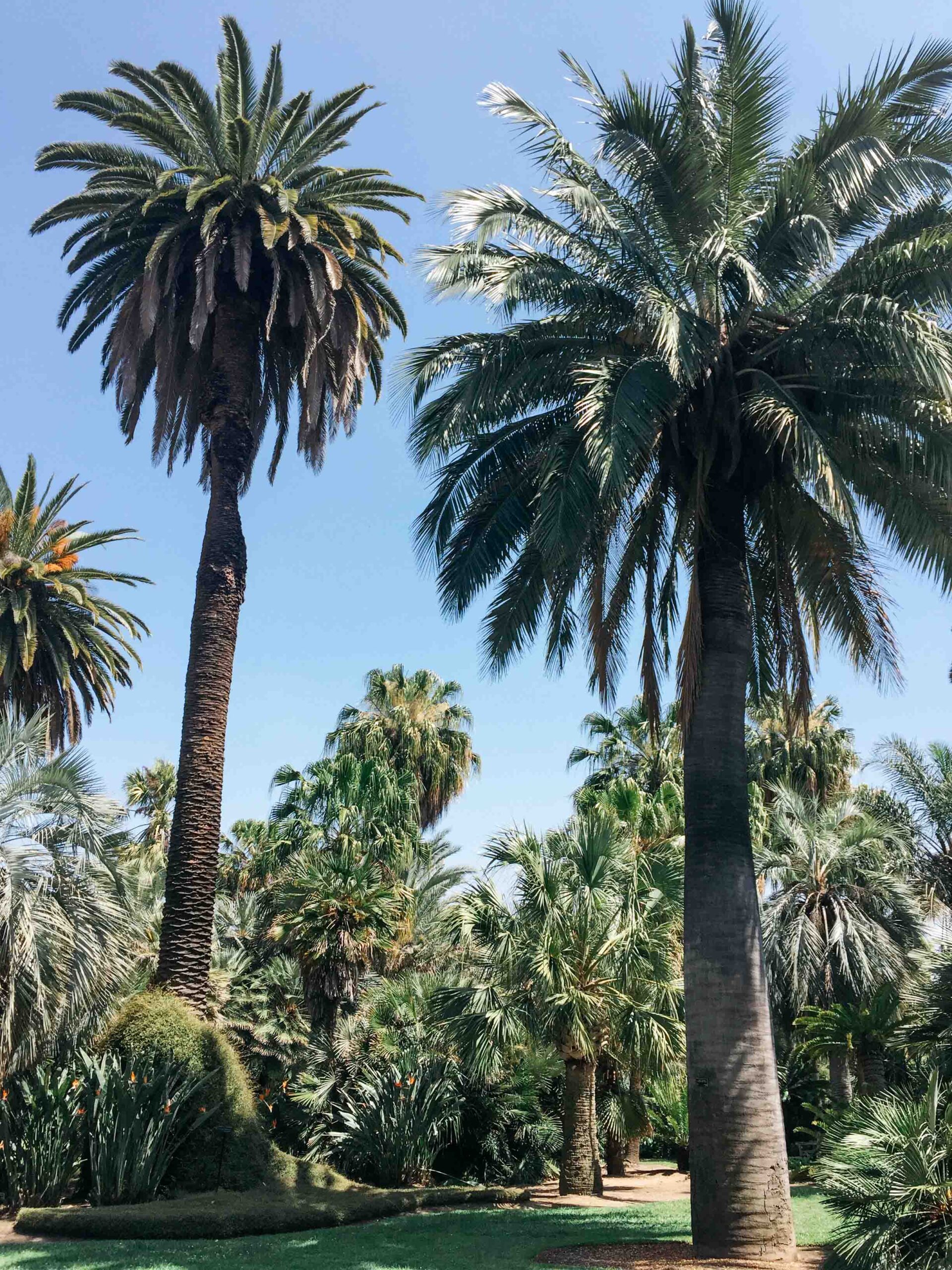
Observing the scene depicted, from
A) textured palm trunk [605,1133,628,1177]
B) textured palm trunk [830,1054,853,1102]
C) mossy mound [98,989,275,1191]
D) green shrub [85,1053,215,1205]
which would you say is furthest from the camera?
textured palm trunk [605,1133,628,1177]

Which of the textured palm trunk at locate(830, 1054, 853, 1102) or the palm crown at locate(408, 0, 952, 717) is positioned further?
the textured palm trunk at locate(830, 1054, 853, 1102)

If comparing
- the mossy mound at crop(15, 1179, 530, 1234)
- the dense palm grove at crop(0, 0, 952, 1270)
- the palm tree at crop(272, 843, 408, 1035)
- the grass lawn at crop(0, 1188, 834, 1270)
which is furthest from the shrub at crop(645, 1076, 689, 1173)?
the mossy mound at crop(15, 1179, 530, 1234)

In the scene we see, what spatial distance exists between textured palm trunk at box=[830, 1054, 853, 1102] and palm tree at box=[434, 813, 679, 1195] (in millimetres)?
6371

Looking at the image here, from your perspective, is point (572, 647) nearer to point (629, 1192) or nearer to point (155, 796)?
point (629, 1192)

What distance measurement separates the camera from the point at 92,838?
13719 mm

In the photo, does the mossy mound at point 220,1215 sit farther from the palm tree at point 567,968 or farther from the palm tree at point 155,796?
the palm tree at point 155,796

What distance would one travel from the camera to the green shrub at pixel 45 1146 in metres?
13.5

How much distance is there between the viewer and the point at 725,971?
10438 mm

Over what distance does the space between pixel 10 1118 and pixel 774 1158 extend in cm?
1000

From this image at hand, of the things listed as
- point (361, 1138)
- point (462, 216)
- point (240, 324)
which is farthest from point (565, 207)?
point (361, 1138)

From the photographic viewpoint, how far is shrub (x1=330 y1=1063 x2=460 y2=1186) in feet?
60.0

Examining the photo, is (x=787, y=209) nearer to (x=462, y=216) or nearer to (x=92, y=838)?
(x=462, y=216)

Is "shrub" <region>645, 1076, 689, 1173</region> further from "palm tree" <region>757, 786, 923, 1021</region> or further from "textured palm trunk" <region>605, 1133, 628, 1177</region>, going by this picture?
"palm tree" <region>757, 786, 923, 1021</region>

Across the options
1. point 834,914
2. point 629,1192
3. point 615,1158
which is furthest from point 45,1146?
point 834,914
